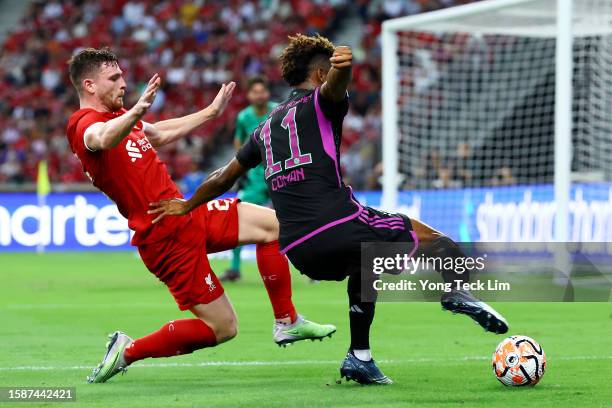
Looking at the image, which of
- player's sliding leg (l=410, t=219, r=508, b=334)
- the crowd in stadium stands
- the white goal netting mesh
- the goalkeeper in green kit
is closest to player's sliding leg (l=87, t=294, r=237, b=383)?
player's sliding leg (l=410, t=219, r=508, b=334)

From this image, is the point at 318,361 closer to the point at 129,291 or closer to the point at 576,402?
the point at 576,402

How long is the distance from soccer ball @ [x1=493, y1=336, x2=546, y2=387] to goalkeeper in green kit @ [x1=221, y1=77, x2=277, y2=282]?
7566mm

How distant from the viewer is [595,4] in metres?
15.1

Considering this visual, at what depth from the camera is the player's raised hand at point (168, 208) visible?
7.03 meters

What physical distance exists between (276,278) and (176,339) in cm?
83

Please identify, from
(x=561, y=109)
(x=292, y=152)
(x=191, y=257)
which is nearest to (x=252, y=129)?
(x=561, y=109)

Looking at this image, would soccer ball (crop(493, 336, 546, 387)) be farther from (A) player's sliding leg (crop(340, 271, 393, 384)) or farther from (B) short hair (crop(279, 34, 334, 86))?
(B) short hair (crop(279, 34, 334, 86))

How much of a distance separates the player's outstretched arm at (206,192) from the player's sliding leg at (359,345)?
983 millimetres

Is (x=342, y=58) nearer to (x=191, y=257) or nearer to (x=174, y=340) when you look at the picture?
(x=191, y=257)

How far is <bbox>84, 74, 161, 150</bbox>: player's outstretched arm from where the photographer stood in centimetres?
631

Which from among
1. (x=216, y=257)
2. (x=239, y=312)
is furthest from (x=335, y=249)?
(x=216, y=257)

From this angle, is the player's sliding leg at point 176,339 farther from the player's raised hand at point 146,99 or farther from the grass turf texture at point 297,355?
the player's raised hand at point 146,99

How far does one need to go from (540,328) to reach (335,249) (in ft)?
13.0

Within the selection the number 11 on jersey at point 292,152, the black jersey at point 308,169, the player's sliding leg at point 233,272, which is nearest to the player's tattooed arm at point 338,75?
the black jersey at point 308,169
